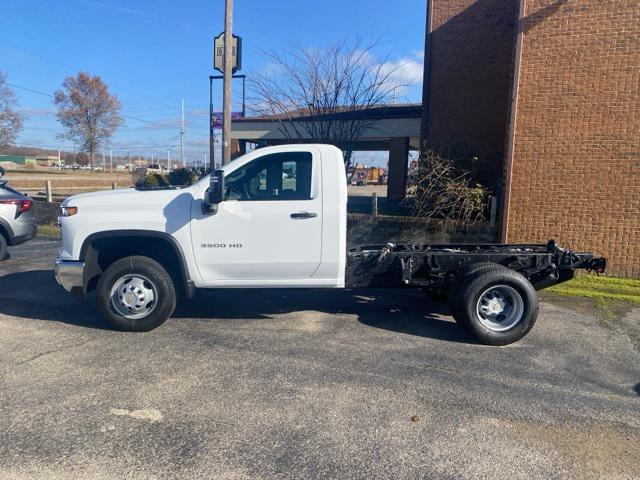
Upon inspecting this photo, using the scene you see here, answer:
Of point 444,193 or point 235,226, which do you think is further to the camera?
point 444,193

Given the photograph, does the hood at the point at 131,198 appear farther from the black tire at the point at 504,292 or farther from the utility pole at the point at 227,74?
the utility pole at the point at 227,74

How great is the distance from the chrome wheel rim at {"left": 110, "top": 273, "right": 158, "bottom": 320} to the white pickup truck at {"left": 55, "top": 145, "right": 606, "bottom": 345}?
0.01 meters

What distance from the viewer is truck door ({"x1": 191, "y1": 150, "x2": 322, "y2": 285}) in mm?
5336

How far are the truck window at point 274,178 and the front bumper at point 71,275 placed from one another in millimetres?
1808

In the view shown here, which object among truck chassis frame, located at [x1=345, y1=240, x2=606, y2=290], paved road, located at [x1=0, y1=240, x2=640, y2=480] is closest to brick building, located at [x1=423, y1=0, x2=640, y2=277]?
paved road, located at [x1=0, y1=240, x2=640, y2=480]

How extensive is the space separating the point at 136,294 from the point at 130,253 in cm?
52

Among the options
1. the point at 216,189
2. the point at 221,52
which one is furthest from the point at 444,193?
the point at 221,52

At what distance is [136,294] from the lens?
5.40 metres

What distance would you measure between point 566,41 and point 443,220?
12.2 feet

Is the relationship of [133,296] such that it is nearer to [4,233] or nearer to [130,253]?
[130,253]

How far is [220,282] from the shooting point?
547 centimetres

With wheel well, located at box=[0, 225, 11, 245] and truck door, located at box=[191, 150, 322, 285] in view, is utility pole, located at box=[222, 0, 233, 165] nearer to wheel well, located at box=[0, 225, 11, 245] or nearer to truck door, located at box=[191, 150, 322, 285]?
wheel well, located at box=[0, 225, 11, 245]

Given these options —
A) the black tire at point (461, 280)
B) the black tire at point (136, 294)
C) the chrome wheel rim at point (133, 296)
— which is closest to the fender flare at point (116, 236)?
the black tire at point (136, 294)

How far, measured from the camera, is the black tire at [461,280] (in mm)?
5355
